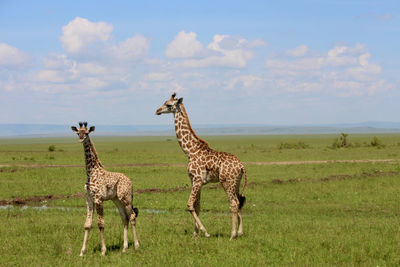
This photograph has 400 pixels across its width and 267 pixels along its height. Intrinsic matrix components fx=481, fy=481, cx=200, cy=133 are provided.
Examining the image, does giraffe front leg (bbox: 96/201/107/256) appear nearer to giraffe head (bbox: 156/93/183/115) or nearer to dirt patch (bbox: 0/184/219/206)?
giraffe head (bbox: 156/93/183/115)

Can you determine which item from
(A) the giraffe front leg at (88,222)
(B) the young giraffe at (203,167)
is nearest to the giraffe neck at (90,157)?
(A) the giraffe front leg at (88,222)

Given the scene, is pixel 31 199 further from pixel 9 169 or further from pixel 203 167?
pixel 9 169

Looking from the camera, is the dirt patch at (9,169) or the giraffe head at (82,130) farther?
the dirt patch at (9,169)

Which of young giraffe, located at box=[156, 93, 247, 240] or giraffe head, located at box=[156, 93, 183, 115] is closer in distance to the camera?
young giraffe, located at box=[156, 93, 247, 240]

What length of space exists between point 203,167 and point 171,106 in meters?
1.80

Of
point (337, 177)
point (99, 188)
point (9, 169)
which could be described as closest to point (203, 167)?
point (99, 188)

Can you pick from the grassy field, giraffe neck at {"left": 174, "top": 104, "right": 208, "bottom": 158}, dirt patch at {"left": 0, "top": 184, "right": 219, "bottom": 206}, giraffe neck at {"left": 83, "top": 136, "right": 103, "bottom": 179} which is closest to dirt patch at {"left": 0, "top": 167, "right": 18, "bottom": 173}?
the grassy field

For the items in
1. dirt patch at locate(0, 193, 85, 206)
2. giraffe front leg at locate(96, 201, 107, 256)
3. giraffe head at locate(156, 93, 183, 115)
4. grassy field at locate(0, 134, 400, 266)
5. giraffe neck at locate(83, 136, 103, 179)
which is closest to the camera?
grassy field at locate(0, 134, 400, 266)

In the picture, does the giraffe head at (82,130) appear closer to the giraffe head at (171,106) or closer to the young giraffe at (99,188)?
the young giraffe at (99,188)

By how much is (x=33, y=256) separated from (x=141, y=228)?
356 cm

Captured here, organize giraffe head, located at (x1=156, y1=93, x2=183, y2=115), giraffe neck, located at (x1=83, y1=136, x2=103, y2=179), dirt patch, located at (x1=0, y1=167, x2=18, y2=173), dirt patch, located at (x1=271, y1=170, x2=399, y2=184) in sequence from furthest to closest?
dirt patch, located at (x1=0, y1=167, x2=18, y2=173), dirt patch, located at (x1=271, y1=170, x2=399, y2=184), giraffe head, located at (x1=156, y1=93, x2=183, y2=115), giraffe neck, located at (x1=83, y1=136, x2=103, y2=179)

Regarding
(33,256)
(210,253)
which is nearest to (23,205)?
(33,256)

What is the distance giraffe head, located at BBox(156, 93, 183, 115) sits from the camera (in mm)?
12352

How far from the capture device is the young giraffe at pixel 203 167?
472 inches
